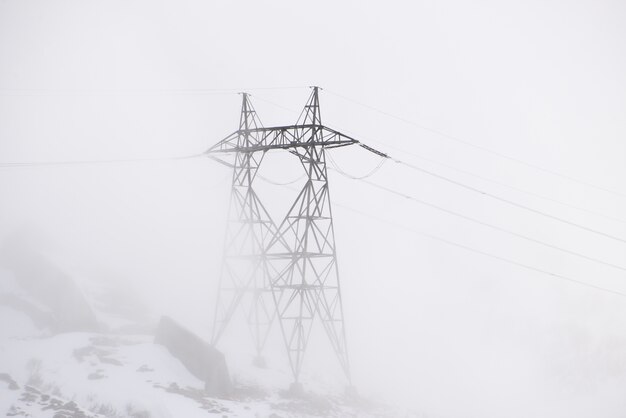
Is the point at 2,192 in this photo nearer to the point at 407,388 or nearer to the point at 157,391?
the point at 157,391

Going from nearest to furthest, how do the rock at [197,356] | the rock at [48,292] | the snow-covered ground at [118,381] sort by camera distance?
the snow-covered ground at [118,381]
the rock at [197,356]
the rock at [48,292]

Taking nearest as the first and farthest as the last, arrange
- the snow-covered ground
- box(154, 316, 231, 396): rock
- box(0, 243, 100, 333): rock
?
the snow-covered ground < box(154, 316, 231, 396): rock < box(0, 243, 100, 333): rock

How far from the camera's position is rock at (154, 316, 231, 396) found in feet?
57.1

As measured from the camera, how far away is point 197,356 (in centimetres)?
1805

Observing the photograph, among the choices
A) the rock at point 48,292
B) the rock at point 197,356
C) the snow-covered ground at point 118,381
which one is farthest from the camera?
the rock at point 48,292

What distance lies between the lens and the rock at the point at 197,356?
17.4 meters

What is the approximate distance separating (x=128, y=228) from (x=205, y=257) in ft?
25.8

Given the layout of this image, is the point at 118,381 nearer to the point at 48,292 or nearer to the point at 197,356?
the point at 197,356

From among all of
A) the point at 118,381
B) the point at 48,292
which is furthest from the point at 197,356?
the point at 48,292

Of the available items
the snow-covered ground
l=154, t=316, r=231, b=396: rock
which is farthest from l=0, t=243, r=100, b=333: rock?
l=154, t=316, r=231, b=396: rock

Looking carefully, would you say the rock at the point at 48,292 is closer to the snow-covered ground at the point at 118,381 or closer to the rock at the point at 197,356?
the snow-covered ground at the point at 118,381

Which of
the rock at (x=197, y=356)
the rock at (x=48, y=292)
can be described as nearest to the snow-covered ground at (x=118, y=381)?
the rock at (x=48, y=292)

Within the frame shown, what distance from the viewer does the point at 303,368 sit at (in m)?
23.6

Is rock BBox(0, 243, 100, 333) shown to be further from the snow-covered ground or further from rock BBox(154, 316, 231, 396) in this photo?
rock BBox(154, 316, 231, 396)
